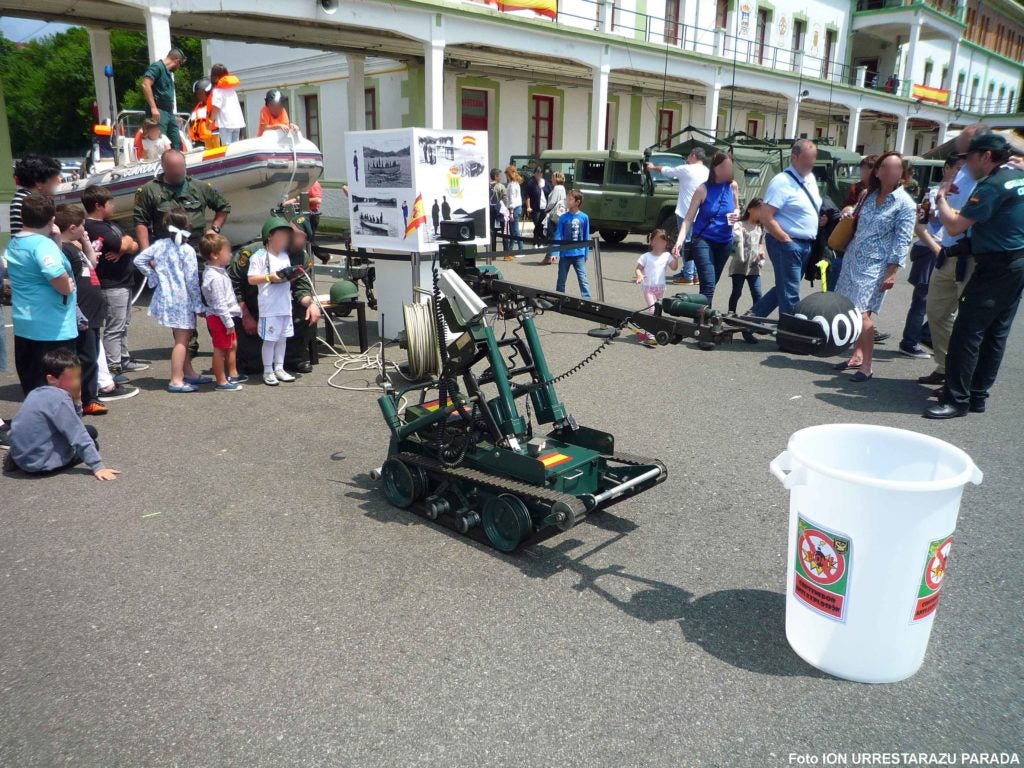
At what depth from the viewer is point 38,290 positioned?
17.3ft

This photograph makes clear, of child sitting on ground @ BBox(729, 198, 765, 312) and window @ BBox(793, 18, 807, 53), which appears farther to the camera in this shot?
window @ BBox(793, 18, 807, 53)

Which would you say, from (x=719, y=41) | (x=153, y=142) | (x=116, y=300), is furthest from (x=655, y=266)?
(x=719, y=41)

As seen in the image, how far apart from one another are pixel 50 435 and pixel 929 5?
159 ft

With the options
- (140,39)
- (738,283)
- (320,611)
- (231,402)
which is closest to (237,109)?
(231,402)

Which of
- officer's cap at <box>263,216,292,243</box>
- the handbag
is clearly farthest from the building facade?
the handbag

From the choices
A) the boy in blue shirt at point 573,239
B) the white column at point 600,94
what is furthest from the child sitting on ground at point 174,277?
the white column at point 600,94

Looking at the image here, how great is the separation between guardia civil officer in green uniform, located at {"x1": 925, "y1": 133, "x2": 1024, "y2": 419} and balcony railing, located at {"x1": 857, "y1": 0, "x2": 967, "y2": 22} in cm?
3701

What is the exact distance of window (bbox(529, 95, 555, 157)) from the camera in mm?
25656

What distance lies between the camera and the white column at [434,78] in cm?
1741

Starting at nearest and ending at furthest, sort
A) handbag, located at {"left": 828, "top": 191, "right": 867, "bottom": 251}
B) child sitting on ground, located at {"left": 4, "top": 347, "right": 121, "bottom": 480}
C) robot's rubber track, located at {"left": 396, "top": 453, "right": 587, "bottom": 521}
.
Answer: robot's rubber track, located at {"left": 396, "top": 453, "right": 587, "bottom": 521} < child sitting on ground, located at {"left": 4, "top": 347, "right": 121, "bottom": 480} < handbag, located at {"left": 828, "top": 191, "right": 867, "bottom": 251}

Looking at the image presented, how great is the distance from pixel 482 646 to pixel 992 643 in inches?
84.2

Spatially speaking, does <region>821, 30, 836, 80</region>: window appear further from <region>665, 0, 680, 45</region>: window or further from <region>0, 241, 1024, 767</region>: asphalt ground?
<region>0, 241, 1024, 767</region>: asphalt ground

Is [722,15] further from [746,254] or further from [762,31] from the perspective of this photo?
[746,254]

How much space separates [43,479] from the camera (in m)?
4.87
